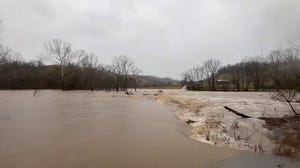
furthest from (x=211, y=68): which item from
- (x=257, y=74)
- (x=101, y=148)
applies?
(x=101, y=148)

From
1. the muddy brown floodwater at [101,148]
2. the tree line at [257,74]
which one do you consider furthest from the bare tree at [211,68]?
the muddy brown floodwater at [101,148]

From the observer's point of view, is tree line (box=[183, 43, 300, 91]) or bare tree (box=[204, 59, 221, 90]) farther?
bare tree (box=[204, 59, 221, 90])

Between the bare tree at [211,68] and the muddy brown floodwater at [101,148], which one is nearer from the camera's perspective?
the muddy brown floodwater at [101,148]

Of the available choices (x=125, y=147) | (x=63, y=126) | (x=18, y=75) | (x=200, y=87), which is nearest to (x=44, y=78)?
(x=18, y=75)

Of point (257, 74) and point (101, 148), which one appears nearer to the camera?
point (101, 148)

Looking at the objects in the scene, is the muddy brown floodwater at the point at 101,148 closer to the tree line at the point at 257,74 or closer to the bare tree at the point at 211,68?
the tree line at the point at 257,74

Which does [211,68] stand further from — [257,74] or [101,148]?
[101,148]

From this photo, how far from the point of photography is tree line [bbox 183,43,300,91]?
41.1 feet

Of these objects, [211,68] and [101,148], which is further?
[211,68]

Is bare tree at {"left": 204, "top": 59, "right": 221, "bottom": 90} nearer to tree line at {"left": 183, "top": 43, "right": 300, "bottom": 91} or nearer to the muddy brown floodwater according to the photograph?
tree line at {"left": 183, "top": 43, "right": 300, "bottom": 91}

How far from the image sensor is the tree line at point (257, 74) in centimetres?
1254

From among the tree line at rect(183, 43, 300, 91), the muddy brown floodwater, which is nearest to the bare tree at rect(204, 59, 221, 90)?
the tree line at rect(183, 43, 300, 91)

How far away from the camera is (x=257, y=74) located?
83.8 metres

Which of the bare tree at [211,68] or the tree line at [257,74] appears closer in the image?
the tree line at [257,74]
